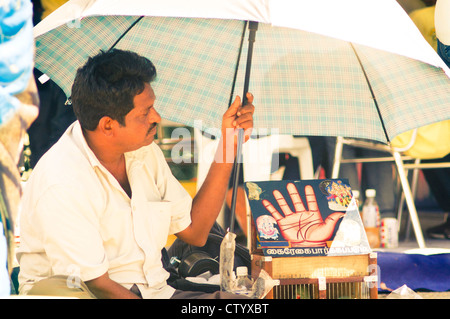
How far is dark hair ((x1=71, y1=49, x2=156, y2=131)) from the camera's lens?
223 centimetres

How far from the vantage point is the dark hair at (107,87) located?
2232 millimetres

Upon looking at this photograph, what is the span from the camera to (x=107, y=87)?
A: 2.23 metres

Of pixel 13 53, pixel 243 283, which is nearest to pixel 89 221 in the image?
pixel 13 53

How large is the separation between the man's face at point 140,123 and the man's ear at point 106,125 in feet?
0.13

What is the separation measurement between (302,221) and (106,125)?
0.98 m

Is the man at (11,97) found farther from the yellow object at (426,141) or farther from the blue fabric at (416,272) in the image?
the yellow object at (426,141)

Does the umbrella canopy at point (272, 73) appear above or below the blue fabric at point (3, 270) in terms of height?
above

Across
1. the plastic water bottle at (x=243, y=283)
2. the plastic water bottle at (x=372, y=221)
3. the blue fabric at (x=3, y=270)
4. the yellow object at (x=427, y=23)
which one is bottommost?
the plastic water bottle at (x=372, y=221)

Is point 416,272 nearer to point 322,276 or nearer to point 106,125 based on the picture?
point 322,276

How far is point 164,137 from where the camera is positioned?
470 centimetres

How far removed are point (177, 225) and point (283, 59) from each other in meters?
1.01

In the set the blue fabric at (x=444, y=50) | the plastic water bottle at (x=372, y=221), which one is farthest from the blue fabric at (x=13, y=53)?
the plastic water bottle at (x=372, y=221)

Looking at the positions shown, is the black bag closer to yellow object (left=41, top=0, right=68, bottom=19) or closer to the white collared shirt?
the white collared shirt

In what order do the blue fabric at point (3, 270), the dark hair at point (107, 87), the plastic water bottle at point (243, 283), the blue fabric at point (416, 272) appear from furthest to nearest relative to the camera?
the blue fabric at point (416, 272)
the plastic water bottle at point (243, 283)
the dark hair at point (107, 87)
the blue fabric at point (3, 270)
